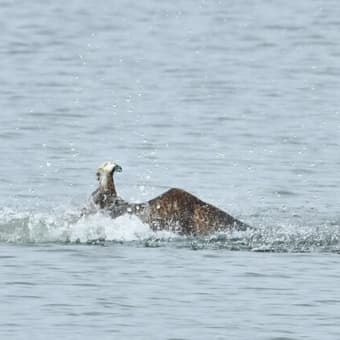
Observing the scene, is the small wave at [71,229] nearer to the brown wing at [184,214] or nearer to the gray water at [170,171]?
the gray water at [170,171]

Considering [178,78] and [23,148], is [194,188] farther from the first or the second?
[178,78]

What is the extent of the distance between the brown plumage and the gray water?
0.13 m

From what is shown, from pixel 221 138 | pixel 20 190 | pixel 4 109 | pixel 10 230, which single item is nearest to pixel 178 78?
pixel 4 109

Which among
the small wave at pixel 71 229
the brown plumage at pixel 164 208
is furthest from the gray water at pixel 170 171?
the brown plumage at pixel 164 208

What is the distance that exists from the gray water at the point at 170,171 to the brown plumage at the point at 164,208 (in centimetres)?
13

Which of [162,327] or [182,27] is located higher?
[182,27]

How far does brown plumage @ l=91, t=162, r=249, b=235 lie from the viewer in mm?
17109

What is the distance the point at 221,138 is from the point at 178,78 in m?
8.99

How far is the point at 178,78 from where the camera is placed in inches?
1395

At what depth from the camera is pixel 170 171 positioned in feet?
76.6

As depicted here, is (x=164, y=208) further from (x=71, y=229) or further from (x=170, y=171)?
(x=170, y=171)

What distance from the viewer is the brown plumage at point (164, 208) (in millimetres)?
17109

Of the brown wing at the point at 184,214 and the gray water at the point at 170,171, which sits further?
the brown wing at the point at 184,214

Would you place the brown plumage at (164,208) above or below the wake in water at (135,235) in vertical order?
above
